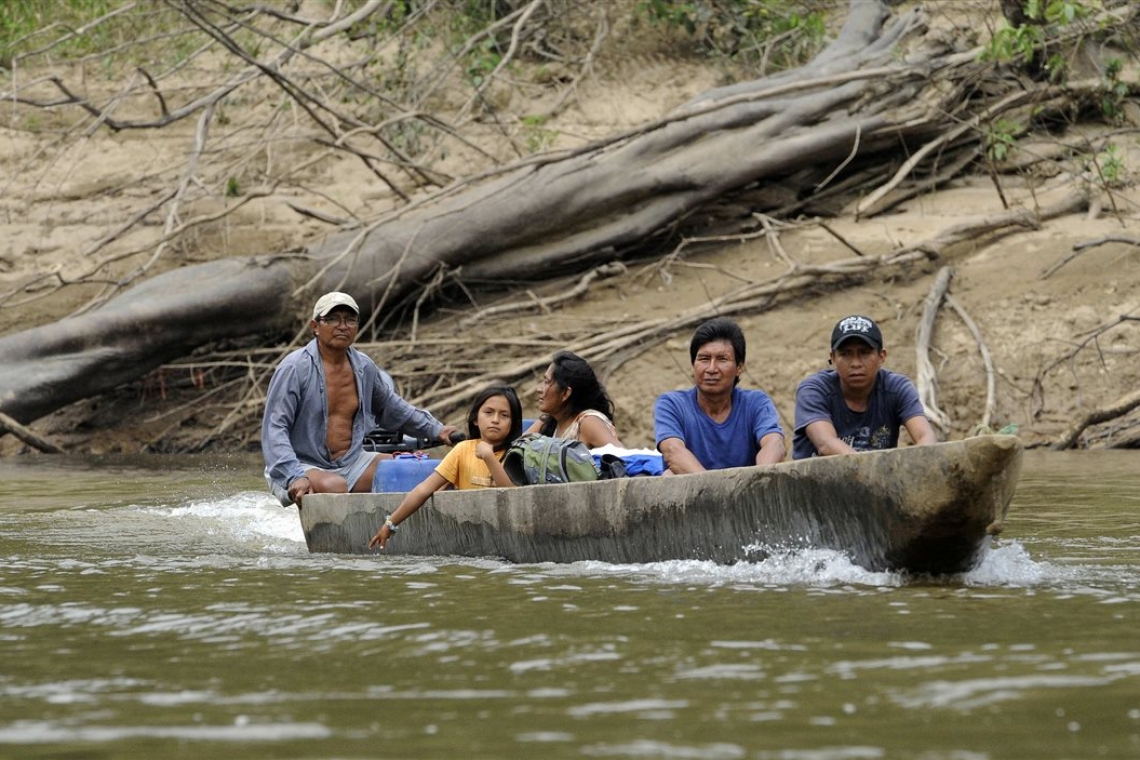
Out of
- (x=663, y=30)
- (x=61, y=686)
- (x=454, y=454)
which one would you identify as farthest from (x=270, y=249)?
(x=61, y=686)

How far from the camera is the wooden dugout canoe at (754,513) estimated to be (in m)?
4.66

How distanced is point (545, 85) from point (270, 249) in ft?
10.7

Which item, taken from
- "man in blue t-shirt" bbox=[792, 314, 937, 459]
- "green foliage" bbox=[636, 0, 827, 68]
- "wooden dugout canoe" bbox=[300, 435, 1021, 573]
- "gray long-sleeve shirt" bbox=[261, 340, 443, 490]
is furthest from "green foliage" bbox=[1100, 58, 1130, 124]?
"wooden dugout canoe" bbox=[300, 435, 1021, 573]

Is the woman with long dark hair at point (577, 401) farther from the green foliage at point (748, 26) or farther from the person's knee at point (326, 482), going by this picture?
the green foliage at point (748, 26)

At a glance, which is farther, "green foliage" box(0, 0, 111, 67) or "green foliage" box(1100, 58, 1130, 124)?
"green foliage" box(0, 0, 111, 67)

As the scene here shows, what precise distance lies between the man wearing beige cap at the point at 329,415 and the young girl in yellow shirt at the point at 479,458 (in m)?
0.67

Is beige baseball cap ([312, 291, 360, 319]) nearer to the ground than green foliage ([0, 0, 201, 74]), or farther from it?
nearer to the ground

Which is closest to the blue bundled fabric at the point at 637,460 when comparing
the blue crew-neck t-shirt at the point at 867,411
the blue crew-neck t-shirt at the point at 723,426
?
the blue crew-neck t-shirt at the point at 723,426

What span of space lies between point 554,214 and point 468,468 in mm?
5530

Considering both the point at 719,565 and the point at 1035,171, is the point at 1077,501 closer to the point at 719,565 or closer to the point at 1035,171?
the point at 719,565

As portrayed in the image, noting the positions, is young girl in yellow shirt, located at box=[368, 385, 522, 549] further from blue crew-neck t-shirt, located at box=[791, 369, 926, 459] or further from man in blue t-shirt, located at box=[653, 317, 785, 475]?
blue crew-neck t-shirt, located at box=[791, 369, 926, 459]

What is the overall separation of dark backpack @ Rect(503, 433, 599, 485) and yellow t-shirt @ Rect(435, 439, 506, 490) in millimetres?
205

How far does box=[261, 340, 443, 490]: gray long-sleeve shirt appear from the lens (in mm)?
6801

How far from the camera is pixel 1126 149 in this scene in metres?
12.0
